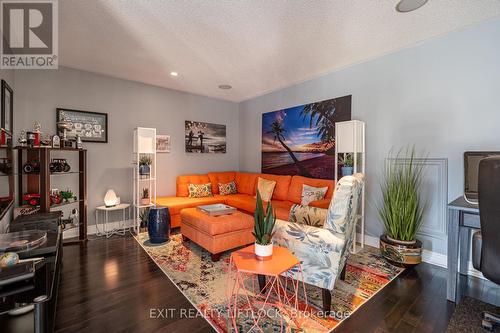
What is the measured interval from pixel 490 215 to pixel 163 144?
13.9 feet

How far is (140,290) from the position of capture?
2031 millimetres

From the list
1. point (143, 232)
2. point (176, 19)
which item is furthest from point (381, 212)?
point (143, 232)

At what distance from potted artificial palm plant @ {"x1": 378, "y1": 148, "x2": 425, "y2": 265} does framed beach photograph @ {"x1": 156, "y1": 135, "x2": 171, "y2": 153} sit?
3.60 m

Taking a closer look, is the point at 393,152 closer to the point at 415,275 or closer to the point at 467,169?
the point at 467,169

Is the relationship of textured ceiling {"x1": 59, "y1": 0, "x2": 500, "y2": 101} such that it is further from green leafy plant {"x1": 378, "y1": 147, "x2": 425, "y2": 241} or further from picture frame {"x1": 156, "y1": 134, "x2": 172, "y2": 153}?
green leafy plant {"x1": 378, "y1": 147, "x2": 425, "y2": 241}

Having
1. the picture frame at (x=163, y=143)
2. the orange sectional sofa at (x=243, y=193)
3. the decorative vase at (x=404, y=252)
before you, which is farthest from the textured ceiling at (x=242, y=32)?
the decorative vase at (x=404, y=252)

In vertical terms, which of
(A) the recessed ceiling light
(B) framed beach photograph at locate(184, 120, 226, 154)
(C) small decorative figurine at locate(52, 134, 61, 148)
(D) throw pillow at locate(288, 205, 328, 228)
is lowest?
(D) throw pillow at locate(288, 205, 328, 228)

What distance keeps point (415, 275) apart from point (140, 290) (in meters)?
2.65

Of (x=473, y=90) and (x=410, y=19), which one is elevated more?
(x=410, y=19)

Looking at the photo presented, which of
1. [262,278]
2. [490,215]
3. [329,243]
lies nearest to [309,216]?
[329,243]

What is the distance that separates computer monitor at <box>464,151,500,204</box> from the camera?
7.09 ft

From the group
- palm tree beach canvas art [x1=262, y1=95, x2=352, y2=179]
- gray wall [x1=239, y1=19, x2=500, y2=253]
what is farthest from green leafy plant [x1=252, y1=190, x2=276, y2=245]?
palm tree beach canvas art [x1=262, y1=95, x2=352, y2=179]

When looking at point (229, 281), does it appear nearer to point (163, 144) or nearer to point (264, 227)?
point (264, 227)

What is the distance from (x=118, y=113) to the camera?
3.78 m
